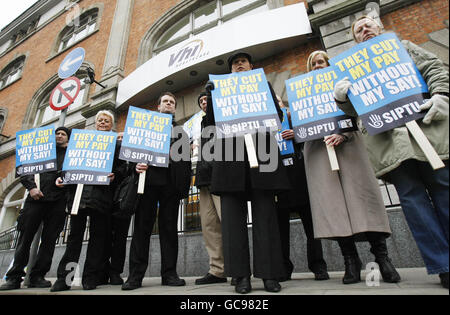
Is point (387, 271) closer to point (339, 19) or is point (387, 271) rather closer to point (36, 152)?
point (36, 152)

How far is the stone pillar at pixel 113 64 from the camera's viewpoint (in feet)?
25.6

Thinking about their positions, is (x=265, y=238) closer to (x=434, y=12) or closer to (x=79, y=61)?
(x=79, y=61)

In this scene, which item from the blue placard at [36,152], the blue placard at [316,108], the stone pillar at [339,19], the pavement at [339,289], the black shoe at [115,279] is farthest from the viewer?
the stone pillar at [339,19]

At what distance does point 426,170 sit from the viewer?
5.00 ft

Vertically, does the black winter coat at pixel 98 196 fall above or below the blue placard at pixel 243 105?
below

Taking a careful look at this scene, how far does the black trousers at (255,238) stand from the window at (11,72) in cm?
1697

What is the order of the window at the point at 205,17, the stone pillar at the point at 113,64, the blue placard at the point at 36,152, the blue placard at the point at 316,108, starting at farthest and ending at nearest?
the stone pillar at the point at 113,64, the window at the point at 205,17, the blue placard at the point at 36,152, the blue placard at the point at 316,108

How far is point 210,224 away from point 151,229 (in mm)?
662

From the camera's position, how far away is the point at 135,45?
8773 millimetres

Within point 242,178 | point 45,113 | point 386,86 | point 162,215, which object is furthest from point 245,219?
point 45,113

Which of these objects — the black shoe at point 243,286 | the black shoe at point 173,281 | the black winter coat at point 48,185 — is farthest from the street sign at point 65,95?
the black shoe at point 243,286

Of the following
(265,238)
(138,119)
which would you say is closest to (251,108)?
(265,238)

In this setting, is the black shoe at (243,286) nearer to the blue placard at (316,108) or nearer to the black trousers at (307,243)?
the black trousers at (307,243)

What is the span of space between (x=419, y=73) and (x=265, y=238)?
5.07 ft
